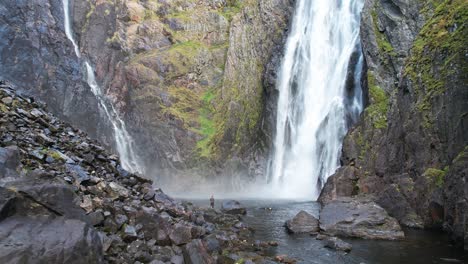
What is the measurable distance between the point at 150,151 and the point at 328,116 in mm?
20946

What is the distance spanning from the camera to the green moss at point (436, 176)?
20688 millimetres

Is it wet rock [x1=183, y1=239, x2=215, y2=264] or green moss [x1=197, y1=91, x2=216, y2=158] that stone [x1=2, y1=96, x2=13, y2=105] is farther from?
green moss [x1=197, y1=91, x2=216, y2=158]

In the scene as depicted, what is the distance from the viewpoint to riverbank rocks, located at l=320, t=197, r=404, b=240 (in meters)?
19.4

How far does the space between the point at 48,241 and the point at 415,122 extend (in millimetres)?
23610

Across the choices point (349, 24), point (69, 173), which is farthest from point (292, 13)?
point (69, 173)

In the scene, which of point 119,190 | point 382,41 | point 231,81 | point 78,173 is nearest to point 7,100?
point 78,173

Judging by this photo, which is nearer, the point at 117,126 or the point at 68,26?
the point at 117,126

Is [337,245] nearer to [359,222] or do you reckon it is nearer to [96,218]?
[359,222]

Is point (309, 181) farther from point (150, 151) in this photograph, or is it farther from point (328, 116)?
point (150, 151)

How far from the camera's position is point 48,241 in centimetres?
735

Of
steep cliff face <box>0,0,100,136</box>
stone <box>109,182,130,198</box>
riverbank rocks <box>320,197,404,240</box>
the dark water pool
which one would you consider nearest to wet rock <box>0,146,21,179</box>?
Answer: stone <box>109,182,130,198</box>

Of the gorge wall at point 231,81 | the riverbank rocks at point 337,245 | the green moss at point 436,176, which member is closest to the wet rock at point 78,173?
the riverbank rocks at point 337,245

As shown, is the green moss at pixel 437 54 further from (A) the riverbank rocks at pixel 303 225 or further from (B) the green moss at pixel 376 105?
(A) the riverbank rocks at pixel 303 225

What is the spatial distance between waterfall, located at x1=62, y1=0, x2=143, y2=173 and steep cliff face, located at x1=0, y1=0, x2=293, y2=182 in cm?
72
